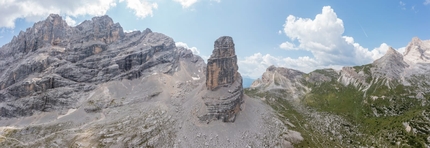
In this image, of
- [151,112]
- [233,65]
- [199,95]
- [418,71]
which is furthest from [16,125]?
[418,71]

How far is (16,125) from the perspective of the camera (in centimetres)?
13775

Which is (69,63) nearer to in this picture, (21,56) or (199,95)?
(21,56)

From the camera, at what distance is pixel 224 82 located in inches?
5861

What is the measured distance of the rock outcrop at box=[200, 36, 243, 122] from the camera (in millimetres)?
131500

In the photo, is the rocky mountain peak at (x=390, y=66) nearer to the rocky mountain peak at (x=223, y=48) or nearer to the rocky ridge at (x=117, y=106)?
the rocky ridge at (x=117, y=106)

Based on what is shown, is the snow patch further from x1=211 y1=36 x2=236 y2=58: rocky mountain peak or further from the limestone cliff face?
x1=211 y1=36 x2=236 y2=58: rocky mountain peak

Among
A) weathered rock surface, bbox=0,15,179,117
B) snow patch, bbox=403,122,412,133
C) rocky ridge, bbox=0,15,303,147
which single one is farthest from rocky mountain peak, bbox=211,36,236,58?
snow patch, bbox=403,122,412,133

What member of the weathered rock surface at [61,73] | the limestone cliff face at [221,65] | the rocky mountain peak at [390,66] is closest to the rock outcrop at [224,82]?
the limestone cliff face at [221,65]

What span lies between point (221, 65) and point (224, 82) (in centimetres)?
1073

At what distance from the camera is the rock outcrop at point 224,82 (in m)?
132

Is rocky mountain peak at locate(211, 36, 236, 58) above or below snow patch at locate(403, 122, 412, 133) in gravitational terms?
above

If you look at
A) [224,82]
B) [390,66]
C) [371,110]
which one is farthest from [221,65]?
[390,66]

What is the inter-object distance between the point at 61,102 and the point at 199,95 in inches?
3517

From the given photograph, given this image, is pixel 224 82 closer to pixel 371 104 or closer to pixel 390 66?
pixel 371 104
